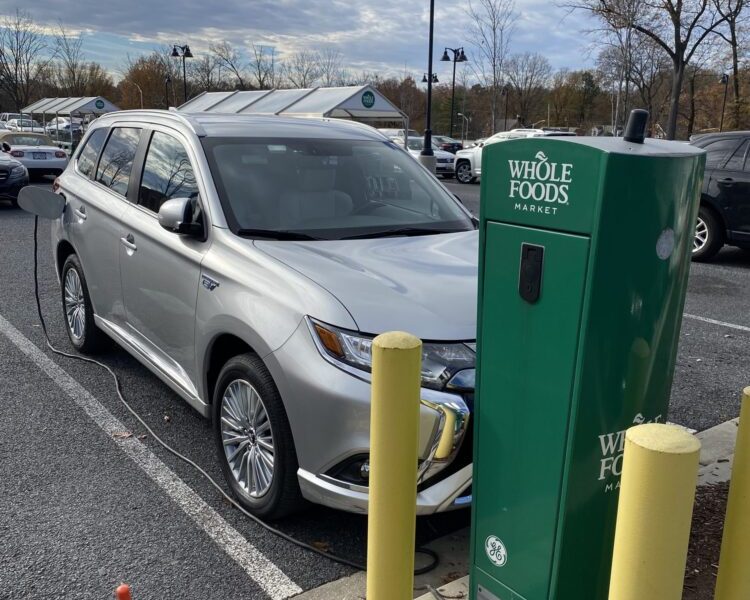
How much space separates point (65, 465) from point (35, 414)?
799mm

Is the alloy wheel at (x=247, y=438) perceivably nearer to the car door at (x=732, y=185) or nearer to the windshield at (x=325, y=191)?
the windshield at (x=325, y=191)

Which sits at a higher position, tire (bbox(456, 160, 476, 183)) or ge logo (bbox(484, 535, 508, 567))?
ge logo (bbox(484, 535, 508, 567))

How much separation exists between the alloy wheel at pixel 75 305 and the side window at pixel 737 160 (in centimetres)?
797

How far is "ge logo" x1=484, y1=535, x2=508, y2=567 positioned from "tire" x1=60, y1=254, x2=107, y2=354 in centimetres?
371

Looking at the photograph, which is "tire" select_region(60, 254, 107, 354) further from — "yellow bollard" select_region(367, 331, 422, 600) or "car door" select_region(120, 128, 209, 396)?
"yellow bollard" select_region(367, 331, 422, 600)

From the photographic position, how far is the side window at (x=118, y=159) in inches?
180

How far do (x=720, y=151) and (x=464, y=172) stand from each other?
45.2 ft

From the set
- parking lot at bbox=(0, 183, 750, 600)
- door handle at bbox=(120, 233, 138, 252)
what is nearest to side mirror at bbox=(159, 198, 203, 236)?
door handle at bbox=(120, 233, 138, 252)

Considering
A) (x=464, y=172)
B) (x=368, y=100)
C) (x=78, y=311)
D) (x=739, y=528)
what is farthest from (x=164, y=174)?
(x=464, y=172)

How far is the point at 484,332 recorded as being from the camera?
212 centimetres

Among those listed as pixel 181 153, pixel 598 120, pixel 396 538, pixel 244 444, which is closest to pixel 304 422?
pixel 244 444

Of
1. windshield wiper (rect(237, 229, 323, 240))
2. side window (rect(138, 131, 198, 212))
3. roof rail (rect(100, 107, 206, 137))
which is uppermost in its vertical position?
roof rail (rect(100, 107, 206, 137))

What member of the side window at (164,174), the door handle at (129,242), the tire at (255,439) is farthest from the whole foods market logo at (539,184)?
the door handle at (129,242)

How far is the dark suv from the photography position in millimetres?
8977
